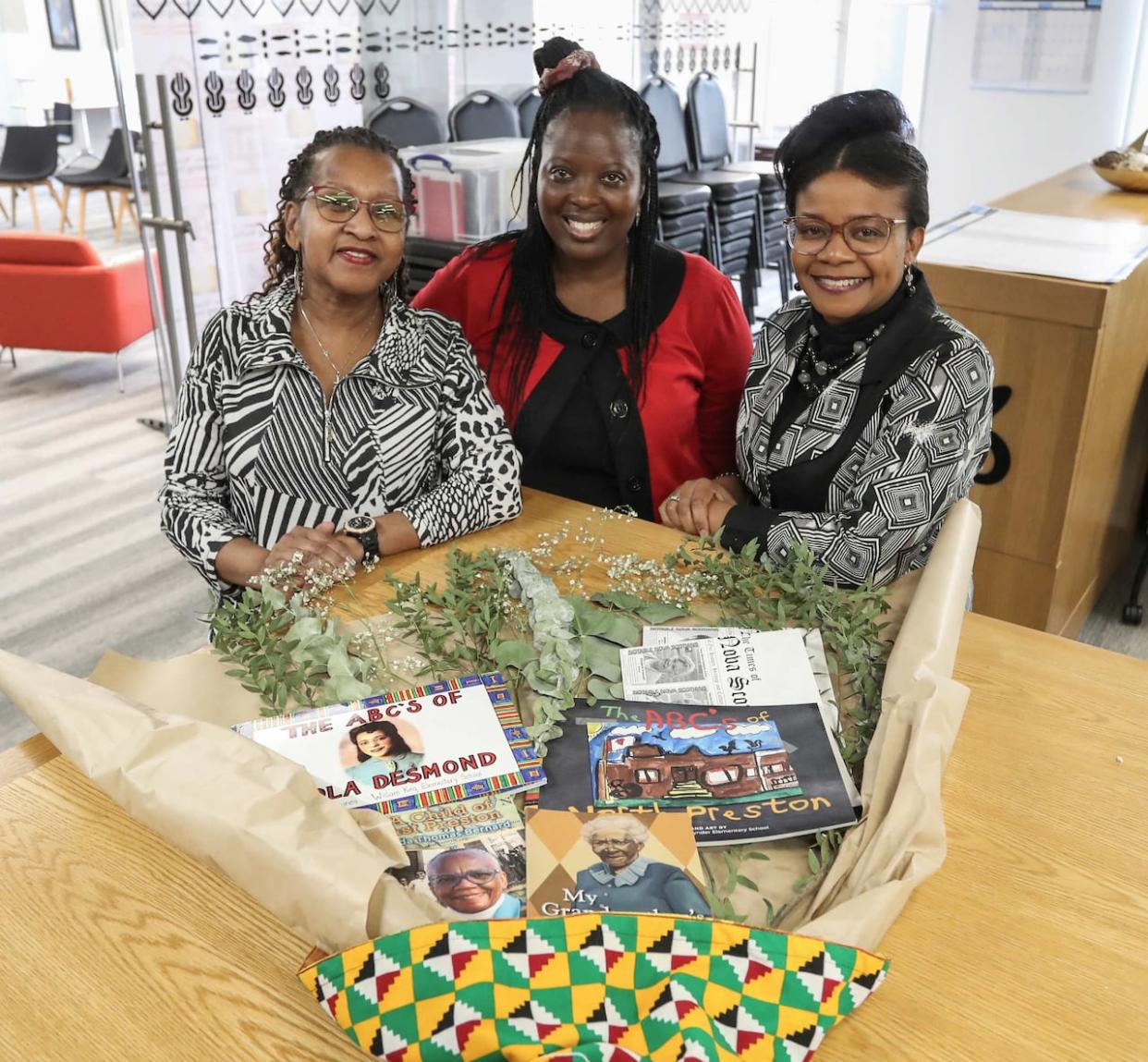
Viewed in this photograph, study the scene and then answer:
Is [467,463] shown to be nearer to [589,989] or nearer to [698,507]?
[698,507]

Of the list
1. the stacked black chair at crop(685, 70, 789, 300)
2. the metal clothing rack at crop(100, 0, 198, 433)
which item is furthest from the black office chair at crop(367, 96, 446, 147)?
the stacked black chair at crop(685, 70, 789, 300)

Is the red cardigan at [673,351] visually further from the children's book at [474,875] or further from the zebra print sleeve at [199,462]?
the children's book at [474,875]

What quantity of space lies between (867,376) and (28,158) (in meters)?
7.21

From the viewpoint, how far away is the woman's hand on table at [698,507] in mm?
1698

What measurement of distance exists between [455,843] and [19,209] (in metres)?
7.85

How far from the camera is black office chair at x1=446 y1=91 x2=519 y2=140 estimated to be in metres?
4.59

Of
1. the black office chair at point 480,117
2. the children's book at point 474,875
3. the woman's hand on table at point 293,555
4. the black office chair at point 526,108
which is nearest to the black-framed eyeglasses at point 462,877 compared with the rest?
the children's book at point 474,875

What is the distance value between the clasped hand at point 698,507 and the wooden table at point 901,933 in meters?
0.57

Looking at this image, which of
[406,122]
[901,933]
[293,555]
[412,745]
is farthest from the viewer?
[406,122]

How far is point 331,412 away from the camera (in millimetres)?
1663

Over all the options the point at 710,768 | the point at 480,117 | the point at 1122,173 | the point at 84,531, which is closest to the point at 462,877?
the point at 710,768

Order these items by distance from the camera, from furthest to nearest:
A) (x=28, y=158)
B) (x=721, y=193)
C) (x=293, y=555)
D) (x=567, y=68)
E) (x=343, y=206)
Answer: (x=28, y=158), (x=721, y=193), (x=567, y=68), (x=343, y=206), (x=293, y=555)

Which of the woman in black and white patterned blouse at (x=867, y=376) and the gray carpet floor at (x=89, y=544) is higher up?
the woman in black and white patterned blouse at (x=867, y=376)

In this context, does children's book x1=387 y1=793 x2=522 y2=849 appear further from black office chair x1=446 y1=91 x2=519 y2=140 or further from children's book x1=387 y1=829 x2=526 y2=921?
black office chair x1=446 y1=91 x2=519 y2=140
